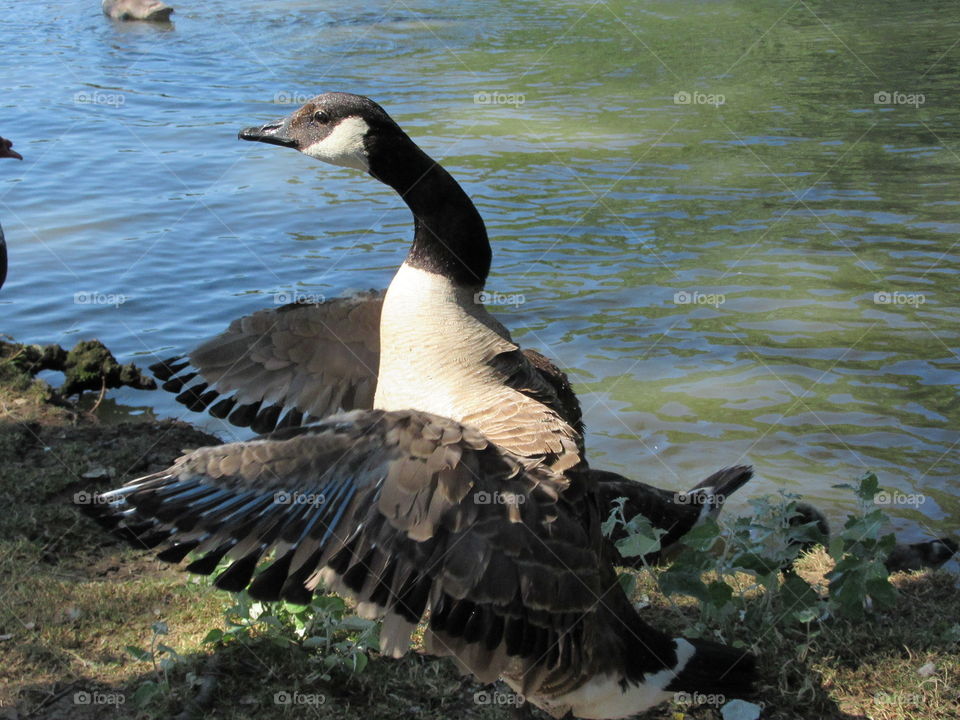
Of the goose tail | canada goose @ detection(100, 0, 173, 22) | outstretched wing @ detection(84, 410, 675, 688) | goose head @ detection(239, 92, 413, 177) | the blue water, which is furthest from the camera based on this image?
canada goose @ detection(100, 0, 173, 22)

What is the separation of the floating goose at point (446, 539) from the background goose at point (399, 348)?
0.21 m

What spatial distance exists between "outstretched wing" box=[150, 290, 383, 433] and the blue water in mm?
2637

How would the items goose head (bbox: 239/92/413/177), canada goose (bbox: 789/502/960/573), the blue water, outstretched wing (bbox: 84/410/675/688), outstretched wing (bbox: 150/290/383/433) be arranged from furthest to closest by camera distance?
the blue water < canada goose (bbox: 789/502/960/573) < outstretched wing (bbox: 150/290/383/433) < goose head (bbox: 239/92/413/177) < outstretched wing (bbox: 84/410/675/688)

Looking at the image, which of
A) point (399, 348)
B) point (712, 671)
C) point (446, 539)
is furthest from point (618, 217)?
point (446, 539)

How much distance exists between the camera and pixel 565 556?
3352 mm

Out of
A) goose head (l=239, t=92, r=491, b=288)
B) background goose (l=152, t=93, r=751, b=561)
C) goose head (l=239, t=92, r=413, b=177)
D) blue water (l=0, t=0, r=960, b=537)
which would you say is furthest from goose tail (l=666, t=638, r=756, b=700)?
blue water (l=0, t=0, r=960, b=537)

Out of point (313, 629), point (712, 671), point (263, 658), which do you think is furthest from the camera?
point (313, 629)

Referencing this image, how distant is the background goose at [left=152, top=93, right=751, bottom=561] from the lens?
389 cm

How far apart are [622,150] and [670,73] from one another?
4380 mm

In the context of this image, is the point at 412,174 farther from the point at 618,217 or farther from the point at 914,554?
the point at 618,217

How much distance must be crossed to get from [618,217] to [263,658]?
24.9 feet

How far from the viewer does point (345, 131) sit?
4.36m

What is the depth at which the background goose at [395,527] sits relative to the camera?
10.3 ft

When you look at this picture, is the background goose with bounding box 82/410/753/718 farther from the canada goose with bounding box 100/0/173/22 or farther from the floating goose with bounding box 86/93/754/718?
the canada goose with bounding box 100/0/173/22
